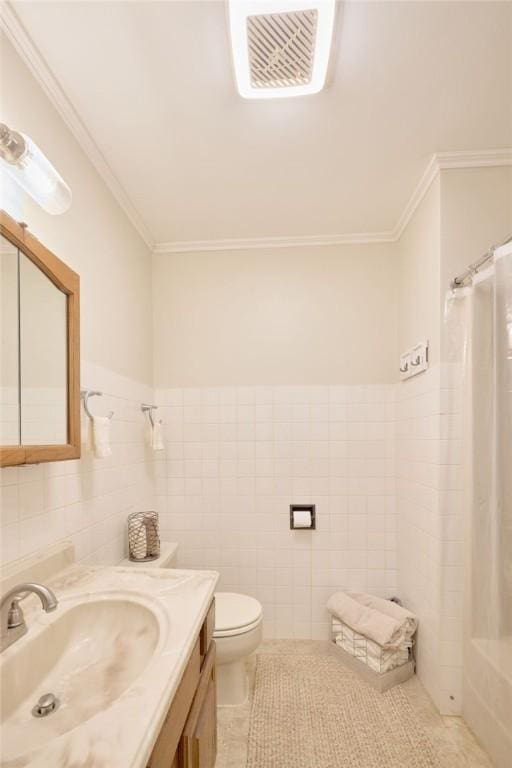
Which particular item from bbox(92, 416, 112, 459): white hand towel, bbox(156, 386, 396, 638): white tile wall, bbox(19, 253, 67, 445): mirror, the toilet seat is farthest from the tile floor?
bbox(19, 253, 67, 445): mirror

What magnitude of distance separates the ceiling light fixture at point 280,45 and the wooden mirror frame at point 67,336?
2.68 feet

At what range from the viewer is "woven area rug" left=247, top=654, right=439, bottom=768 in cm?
173

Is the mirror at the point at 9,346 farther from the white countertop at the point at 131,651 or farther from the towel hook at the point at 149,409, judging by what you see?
the towel hook at the point at 149,409

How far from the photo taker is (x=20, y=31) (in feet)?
4.36

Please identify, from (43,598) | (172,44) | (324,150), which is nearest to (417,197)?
(324,150)

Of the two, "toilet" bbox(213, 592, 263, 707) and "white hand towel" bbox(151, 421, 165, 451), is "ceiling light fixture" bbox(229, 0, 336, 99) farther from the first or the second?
"toilet" bbox(213, 592, 263, 707)

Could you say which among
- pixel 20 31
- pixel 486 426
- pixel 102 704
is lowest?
pixel 102 704

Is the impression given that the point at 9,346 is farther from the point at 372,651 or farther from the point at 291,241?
the point at 372,651

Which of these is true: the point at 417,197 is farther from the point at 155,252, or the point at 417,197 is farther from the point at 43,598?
the point at 43,598

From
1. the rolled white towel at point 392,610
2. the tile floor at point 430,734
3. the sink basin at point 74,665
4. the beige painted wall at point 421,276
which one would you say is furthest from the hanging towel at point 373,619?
the sink basin at point 74,665

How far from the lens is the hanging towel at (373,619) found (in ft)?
7.14

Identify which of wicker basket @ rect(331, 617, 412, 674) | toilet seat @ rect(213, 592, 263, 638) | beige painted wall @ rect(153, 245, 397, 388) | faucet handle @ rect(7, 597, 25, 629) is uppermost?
beige painted wall @ rect(153, 245, 397, 388)

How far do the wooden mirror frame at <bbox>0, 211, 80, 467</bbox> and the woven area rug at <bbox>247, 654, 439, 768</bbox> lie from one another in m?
1.42

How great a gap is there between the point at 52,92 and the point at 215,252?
1.40m
